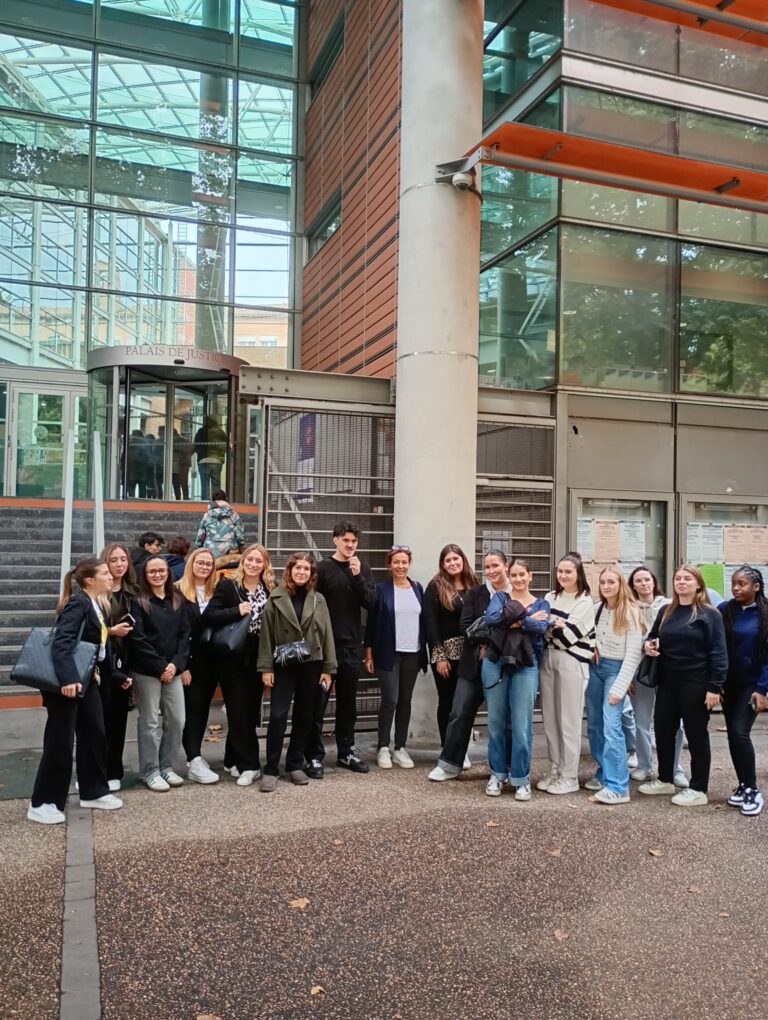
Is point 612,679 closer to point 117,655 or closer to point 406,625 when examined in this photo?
point 406,625

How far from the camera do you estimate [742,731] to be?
20.4ft

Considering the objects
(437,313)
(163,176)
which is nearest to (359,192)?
(437,313)

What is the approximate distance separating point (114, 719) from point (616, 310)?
6.84m

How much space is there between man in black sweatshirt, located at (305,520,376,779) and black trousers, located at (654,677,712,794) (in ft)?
7.34

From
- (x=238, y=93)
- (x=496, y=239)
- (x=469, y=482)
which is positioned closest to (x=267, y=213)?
(x=238, y=93)

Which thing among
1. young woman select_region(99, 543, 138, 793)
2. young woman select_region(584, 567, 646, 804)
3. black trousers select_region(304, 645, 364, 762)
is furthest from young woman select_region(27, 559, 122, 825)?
young woman select_region(584, 567, 646, 804)

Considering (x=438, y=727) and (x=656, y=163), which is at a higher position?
(x=656, y=163)

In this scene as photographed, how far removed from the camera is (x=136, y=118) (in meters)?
19.4

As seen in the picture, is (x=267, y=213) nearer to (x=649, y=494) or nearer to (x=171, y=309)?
(x=171, y=309)

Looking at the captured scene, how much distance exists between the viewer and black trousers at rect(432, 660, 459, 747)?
6.94m

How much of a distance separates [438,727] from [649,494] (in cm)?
384

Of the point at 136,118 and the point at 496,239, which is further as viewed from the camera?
the point at 136,118

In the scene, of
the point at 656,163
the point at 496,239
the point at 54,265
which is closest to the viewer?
the point at 656,163

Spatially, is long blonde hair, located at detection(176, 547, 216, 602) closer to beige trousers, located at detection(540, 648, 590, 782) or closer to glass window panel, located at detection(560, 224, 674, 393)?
beige trousers, located at detection(540, 648, 590, 782)
